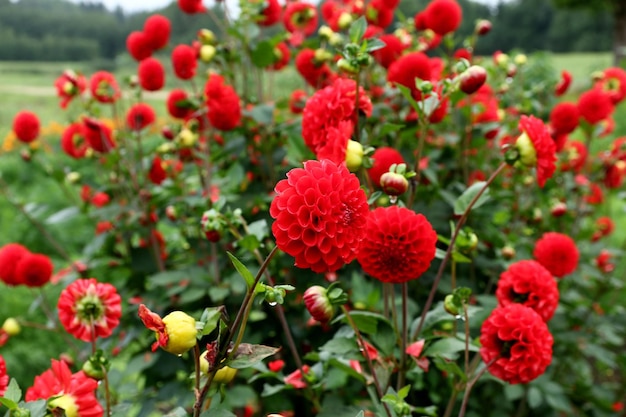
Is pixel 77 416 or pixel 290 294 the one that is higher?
pixel 77 416

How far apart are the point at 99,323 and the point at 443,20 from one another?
1184 millimetres

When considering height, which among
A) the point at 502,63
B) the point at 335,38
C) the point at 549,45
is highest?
the point at 335,38

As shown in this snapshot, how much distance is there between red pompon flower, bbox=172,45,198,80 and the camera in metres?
1.55

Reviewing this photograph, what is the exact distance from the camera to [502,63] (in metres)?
1.80

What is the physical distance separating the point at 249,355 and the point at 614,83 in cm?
189

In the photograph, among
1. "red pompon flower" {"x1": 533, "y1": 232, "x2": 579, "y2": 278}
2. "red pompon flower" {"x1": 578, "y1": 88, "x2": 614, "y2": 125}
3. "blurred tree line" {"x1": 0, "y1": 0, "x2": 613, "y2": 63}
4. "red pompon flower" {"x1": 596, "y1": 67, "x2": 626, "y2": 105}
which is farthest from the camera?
"blurred tree line" {"x1": 0, "y1": 0, "x2": 613, "y2": 63}

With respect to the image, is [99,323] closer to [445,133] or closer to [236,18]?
[236,18]

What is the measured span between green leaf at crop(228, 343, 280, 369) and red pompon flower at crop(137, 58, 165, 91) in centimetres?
113

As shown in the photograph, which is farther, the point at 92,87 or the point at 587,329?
the point at 587,329

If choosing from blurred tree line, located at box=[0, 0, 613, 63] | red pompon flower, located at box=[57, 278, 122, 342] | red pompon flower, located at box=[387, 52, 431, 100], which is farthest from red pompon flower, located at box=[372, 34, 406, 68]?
blurred tree line, located at box=[0, 0, 613, 63]

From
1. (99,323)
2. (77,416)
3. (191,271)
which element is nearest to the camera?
(77,416)

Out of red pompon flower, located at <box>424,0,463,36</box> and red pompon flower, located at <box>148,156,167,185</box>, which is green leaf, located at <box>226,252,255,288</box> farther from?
red pompon flower, located at <box>148,156,167,185</box>

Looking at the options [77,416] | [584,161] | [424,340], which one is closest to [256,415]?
[424,340]

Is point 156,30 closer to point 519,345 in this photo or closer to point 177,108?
point 177,108
